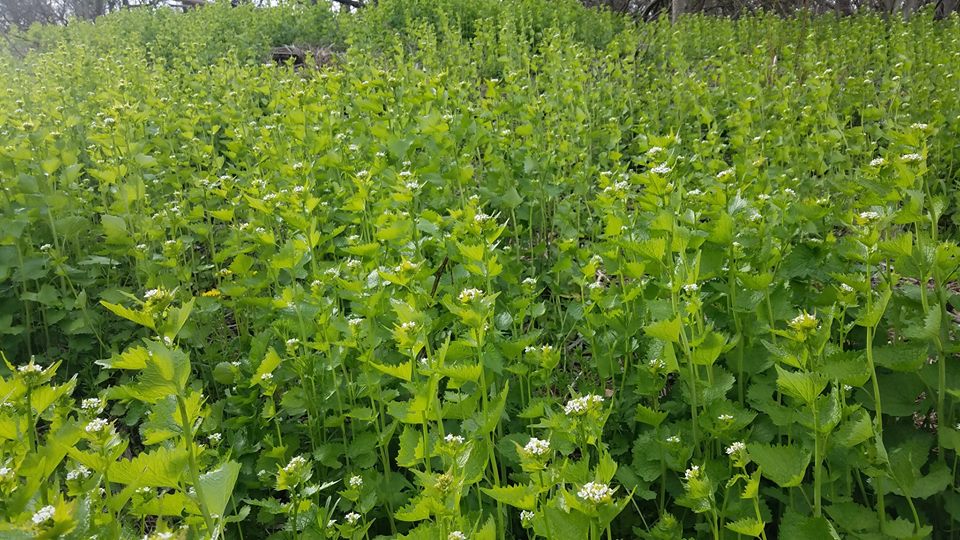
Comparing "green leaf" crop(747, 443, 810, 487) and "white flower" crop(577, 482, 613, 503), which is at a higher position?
"white flower" crop(577, 482, 613, 503)

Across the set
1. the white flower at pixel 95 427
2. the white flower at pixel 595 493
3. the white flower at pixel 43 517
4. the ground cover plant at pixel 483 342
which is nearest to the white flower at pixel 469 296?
the ground cover plant at pixel 483 342

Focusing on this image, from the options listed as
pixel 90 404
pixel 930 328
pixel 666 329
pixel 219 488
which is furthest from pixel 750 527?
pixel 90 404

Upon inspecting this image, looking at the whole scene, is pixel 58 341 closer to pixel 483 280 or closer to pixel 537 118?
pixel 483 280

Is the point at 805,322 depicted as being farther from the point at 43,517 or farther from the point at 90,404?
the point at 90,404

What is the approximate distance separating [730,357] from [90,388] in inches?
96.6

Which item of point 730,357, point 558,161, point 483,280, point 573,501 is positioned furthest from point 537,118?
point 573,501

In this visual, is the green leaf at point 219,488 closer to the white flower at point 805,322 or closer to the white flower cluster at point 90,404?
the white flower cluster at point 90,404

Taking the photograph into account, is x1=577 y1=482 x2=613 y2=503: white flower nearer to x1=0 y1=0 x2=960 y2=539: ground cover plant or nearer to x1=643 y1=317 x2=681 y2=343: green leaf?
x1=0 y1=0 x2=960 y2=539: ground cover plant

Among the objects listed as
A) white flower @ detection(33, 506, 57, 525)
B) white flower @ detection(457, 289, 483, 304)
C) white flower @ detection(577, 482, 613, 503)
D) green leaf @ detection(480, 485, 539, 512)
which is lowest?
green leaf @ detection(480, 485, 539, 512)

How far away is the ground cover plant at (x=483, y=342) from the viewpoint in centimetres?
153

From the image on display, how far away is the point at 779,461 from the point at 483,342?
28.6 inches

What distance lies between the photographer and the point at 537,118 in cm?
405

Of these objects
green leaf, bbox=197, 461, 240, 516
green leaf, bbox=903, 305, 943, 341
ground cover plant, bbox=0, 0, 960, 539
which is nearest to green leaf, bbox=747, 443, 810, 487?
ground cover plant, bbox=0, 0, 960, 539

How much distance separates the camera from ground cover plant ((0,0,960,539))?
1.53 meters
